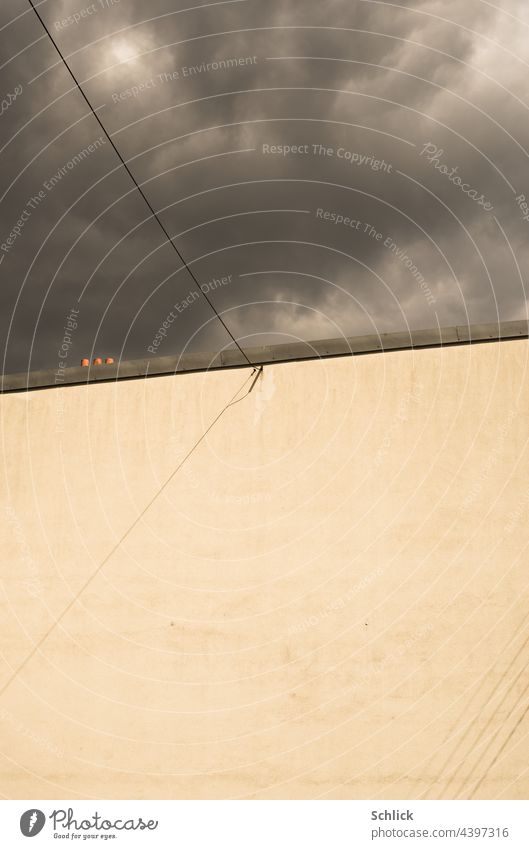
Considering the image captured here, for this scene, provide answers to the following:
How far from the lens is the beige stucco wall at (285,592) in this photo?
28.2ft

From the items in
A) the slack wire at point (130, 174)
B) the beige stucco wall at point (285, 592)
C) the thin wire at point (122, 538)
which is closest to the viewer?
the slack wire at point (130, 174)


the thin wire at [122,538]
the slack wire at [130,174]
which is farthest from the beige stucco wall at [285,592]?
the slack wire at [130,174]

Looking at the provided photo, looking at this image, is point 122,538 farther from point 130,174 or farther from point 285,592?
point 130,174

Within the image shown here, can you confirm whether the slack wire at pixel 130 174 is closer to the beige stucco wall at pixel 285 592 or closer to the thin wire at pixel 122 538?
the thin wire at pixel 122 538

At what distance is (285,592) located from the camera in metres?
9.42

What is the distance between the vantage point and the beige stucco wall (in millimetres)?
8609

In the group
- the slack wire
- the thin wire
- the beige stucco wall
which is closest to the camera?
the slack wire

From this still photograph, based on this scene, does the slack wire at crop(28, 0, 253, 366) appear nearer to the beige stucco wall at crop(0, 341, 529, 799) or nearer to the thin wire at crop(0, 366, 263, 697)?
the thin wire at crop(0, 366, 263, 697)

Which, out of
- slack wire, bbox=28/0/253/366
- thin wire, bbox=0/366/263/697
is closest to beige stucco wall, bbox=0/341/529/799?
thin wire, bbox=0/366/263/697

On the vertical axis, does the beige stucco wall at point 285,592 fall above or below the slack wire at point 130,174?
below

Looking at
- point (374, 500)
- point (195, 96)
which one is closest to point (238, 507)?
point (374, 500)

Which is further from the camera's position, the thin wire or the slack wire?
the thin wire

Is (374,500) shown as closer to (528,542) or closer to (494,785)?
(528,542)

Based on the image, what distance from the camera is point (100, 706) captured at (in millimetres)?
9578
